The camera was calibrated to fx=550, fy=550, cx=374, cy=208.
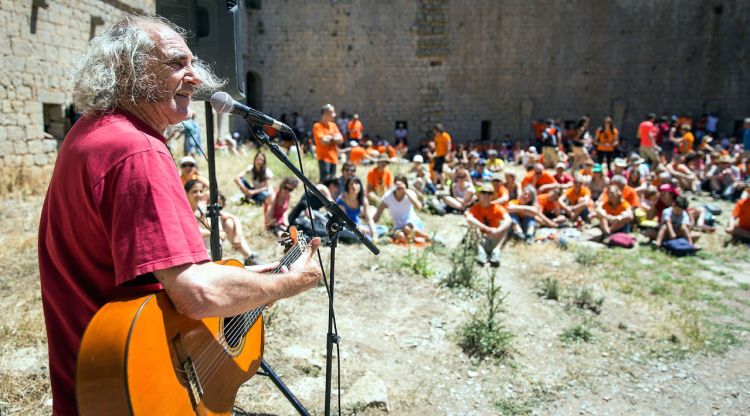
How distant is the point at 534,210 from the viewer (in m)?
7.75

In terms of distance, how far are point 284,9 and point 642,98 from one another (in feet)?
43.0

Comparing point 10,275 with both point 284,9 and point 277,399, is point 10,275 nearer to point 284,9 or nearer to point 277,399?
point 277,399

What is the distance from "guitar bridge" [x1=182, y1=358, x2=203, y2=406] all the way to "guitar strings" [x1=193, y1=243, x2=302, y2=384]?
1.0 inches

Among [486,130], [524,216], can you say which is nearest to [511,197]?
[524,216]

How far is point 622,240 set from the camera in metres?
7.56

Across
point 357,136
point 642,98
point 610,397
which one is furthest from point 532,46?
point 610,397

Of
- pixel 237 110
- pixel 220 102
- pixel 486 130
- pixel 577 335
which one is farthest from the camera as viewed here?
pixel 486 130

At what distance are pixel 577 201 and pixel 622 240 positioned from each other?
1.42 metres

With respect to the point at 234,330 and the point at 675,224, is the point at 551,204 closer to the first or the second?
the point at 675,224

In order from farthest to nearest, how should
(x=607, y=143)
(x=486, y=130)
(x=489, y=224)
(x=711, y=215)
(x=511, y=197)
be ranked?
(x=486, y=130) < (x=607, y=143) < (x=711, y=215) < (x=511, y=197) < (x=489, y=224)

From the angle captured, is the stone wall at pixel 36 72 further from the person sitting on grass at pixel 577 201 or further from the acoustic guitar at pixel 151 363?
the person sitting on grass at pixel 577 201

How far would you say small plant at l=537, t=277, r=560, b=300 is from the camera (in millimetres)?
5334

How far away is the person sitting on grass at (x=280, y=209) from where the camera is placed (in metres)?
6.45

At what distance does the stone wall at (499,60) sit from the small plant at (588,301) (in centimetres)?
1394
